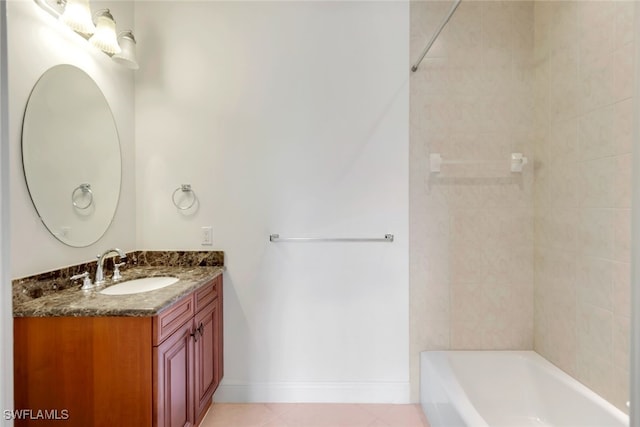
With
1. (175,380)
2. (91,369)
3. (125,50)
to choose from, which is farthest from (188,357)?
(125,50)

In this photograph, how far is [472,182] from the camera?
2.02 metres

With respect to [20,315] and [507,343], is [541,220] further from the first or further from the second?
[20,315]

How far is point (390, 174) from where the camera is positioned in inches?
80.4

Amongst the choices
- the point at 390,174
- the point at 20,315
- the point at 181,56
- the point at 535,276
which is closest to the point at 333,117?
the point at 390,174

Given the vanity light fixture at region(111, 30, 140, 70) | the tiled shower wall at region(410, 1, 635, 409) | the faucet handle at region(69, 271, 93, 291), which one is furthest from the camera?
the tiled shower wall at region(410, 1, 635, 409)

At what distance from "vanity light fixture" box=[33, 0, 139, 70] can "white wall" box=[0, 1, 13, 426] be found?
48 centimetres

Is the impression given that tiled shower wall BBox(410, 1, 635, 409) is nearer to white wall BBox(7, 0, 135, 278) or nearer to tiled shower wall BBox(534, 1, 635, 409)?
tiled shower wall BBox(534, 1, 635, 409)

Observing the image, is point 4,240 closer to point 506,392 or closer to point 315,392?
point 315,392

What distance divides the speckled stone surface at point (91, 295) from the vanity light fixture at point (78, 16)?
1157 millimetres

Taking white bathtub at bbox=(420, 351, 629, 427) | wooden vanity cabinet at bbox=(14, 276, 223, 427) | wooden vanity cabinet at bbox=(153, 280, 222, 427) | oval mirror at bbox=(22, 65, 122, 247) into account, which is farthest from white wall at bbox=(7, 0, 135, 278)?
white bathtub at bbox=(420, 351, 629, 427)

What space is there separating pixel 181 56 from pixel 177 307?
160 centimetres

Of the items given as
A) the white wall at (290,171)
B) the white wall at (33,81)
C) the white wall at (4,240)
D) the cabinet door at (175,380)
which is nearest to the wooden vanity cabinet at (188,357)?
the cabinet door at (175,380)

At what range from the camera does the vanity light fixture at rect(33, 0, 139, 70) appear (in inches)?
57.0

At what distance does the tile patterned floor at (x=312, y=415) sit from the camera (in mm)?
1835
